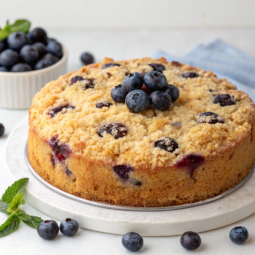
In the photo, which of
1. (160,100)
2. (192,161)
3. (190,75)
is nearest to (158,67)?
(190,75)

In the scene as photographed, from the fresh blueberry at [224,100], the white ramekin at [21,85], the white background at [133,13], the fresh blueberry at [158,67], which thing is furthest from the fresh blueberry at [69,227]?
the white background at [133,13]

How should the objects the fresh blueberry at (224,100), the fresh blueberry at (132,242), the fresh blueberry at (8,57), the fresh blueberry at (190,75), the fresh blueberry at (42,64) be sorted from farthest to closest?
the fresh blueberry at (42,64) < the fresh blueberry at (8,57) < the fresh blueberry at (190,75) < the fresh blueberry at (224,100) < the fresh blueberry at (132,242)

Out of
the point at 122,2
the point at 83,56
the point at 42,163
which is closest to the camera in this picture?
the point at 42,163

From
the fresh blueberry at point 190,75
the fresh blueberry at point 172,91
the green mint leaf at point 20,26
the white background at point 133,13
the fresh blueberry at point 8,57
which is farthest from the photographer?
the white background at point 133,13

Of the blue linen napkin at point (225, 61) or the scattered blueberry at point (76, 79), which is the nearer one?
the scattered blueberry at point (76, 79)

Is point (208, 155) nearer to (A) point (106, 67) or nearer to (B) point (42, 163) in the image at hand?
(B) point (42, 163)

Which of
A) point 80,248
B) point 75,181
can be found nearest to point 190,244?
point 80,248

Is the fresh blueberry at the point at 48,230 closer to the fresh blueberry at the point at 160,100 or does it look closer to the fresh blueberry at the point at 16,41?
the fresh blueberry at the point at 160,100
